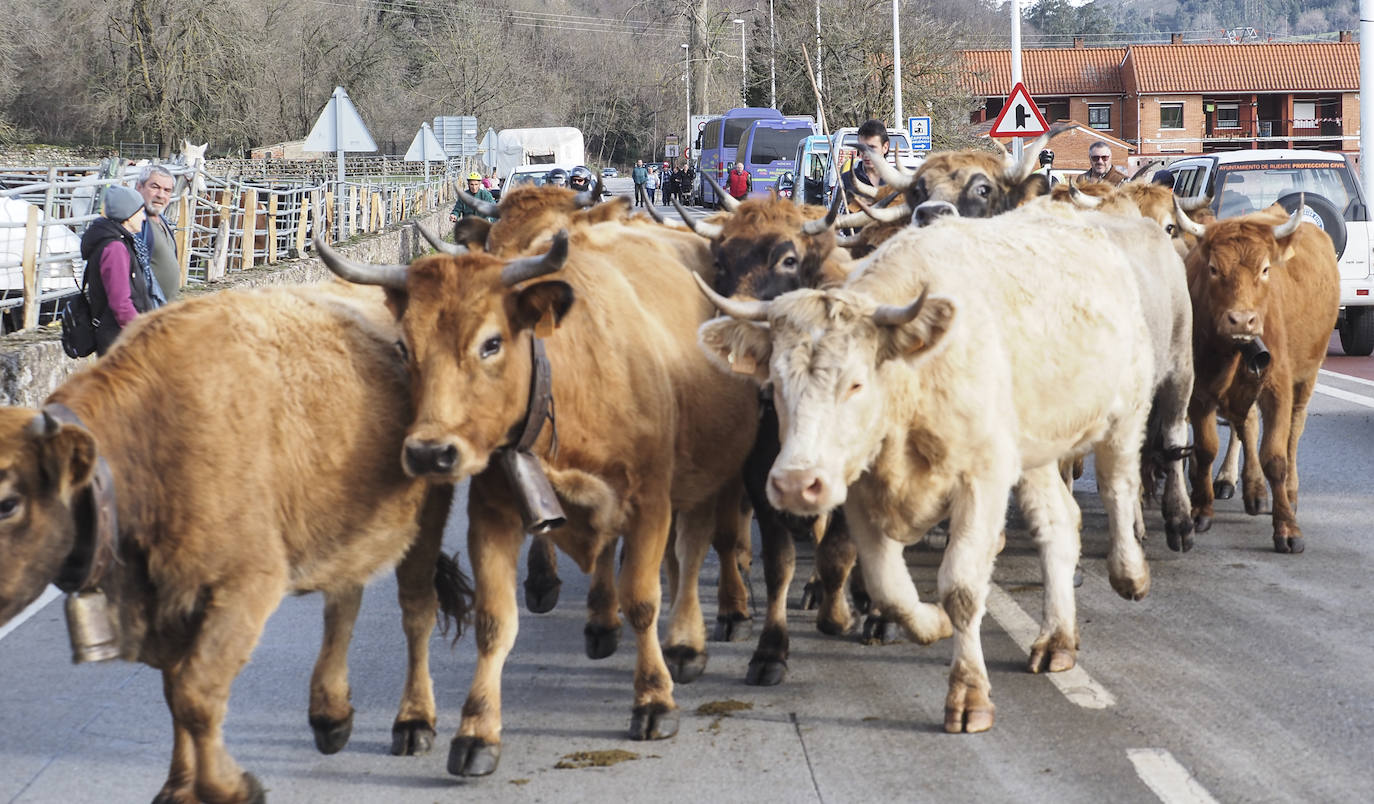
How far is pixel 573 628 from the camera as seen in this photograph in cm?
780

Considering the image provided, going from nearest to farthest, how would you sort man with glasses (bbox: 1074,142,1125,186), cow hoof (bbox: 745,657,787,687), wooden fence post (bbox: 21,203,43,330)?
cow hoof (bbox: 745,657,787,687)
wooden fence post (bbox: 21,203,43,330)
man with glasses (bbox: 1074,142,1125,186)

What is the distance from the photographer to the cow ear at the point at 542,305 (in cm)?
558

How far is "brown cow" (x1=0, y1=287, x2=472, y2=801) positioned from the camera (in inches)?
185

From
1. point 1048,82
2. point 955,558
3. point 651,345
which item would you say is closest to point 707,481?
point 651,345

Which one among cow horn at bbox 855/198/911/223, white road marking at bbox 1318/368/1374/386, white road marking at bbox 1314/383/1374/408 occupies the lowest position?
white road marking at bbox 1318/368/1374/386

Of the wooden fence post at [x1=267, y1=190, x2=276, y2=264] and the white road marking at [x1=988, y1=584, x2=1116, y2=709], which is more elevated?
the wooden fence post at [x1=267, y1=190, x2=276, y2=264]

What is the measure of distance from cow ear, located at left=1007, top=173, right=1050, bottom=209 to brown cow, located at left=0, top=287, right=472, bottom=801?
523 cm

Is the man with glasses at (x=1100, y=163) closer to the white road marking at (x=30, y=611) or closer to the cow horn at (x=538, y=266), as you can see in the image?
the white road marking at (x=30, y=611)

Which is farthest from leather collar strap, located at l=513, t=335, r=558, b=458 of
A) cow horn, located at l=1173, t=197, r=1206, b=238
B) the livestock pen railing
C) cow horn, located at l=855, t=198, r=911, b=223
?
cow horn, located at l=1173, t=197, r=1206, b=238

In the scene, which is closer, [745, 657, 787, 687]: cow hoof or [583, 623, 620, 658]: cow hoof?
[745, 657, 787, 687]: cow hoof

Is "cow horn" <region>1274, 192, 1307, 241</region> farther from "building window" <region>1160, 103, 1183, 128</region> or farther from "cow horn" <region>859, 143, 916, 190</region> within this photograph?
"building window" <region>1160, 103, 1183, 128</region>

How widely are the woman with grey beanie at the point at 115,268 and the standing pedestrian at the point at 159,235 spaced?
2.32 feet

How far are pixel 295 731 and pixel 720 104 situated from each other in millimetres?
88671

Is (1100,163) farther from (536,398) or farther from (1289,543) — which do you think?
(536,398)
